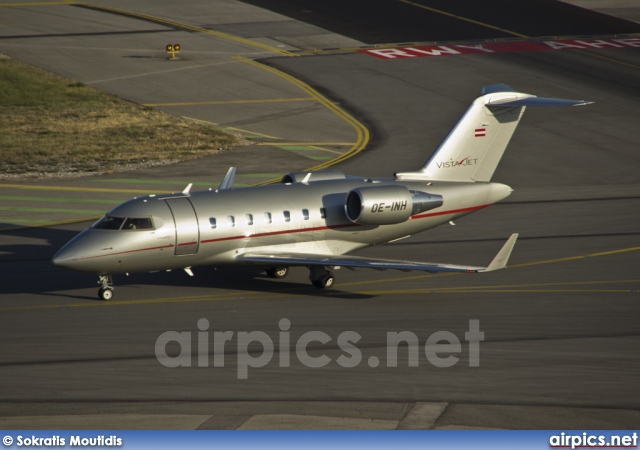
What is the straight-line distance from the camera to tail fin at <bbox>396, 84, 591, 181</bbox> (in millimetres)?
35188

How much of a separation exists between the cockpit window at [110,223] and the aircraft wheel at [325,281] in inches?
253

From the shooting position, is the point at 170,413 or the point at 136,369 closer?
the point at 170,413

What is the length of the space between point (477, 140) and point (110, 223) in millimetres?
13371

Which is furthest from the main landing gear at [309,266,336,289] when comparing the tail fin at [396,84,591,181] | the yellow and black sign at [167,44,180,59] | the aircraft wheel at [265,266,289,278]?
the yellow and black sign at [167,44,180,59]

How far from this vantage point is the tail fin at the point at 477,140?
35.2 meters

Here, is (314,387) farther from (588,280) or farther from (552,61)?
(552,61)

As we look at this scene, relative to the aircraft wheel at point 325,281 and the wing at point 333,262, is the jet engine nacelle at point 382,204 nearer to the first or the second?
the wing at point 333,262

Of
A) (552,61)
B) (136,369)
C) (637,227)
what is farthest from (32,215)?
(552,61)

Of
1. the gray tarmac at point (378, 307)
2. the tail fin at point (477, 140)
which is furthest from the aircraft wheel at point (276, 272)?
the tail fin at point (477, 140)

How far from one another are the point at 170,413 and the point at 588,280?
16456mm

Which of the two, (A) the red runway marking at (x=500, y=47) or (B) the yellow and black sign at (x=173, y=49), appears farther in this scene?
(A) the red runway marking at (x=500, y=47)

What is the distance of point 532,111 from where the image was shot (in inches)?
2295

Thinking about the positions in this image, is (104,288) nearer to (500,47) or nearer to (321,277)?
(321,277)

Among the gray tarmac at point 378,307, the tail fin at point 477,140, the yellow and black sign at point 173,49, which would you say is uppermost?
the yellow and black sign at point 173,49
